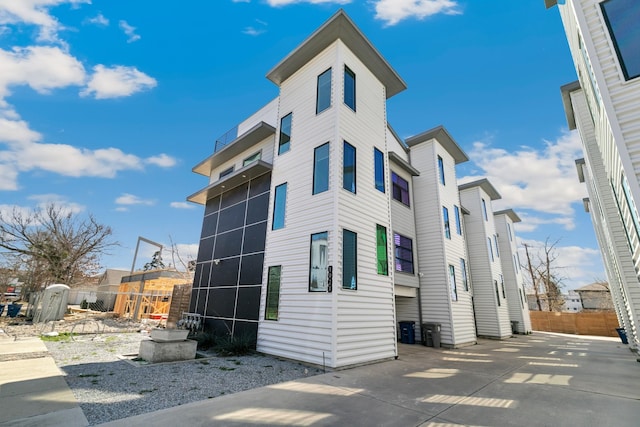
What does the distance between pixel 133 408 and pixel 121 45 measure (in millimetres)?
13472

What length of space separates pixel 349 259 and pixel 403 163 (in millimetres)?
7487

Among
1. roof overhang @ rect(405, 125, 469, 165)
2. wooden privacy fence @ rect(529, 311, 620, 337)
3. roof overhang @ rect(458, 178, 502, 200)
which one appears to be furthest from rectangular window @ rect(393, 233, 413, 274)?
wooden privacy fence @ rect(529, 311, 620, 337)

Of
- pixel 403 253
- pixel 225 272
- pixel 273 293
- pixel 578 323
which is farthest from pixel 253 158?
pixel 578 323

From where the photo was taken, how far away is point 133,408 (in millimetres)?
3920

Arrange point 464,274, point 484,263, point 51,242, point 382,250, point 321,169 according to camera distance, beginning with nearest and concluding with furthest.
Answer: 1. point 321,169
2. point 382,250
3. point 464,274
4. point 484,263
5. point 51,242

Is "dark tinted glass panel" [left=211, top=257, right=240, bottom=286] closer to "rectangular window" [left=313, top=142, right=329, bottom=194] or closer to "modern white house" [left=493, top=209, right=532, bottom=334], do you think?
"rectangular window" [left=313, top=142, right=329, bottom=194]

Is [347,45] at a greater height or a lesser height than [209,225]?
greater

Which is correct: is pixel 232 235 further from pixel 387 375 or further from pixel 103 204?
pixel 103 204

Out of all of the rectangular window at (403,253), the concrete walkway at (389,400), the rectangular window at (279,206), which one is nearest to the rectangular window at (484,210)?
the rectangular window at (403,253)

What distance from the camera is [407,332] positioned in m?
12.8

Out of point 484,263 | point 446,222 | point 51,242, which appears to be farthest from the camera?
point 51,242

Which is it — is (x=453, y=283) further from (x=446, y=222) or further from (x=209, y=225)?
(x=209, y=225)

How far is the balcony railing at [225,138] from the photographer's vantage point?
14.8 metres

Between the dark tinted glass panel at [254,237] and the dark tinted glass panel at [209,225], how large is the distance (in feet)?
11.2
